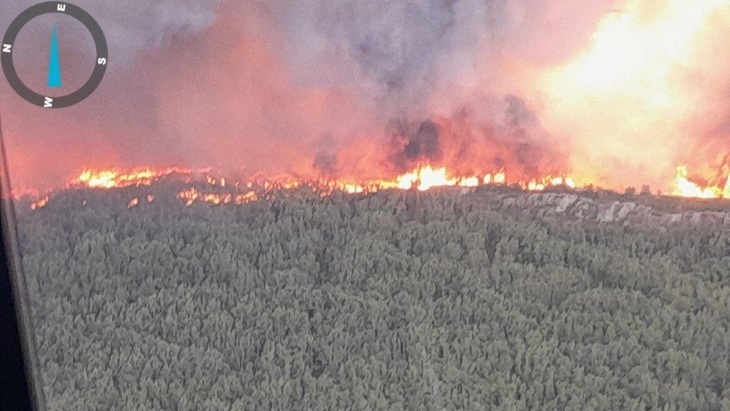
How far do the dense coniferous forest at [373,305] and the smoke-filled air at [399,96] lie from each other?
0.09 meters

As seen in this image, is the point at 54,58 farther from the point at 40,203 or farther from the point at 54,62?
the point at 40,203

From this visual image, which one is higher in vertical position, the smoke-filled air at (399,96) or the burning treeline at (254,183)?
the smoke-filled air at (399,96)

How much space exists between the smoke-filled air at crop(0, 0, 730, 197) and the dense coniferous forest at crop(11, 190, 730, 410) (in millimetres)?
92

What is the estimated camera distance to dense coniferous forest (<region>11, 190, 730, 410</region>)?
1516mm

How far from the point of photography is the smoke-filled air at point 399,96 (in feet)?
5.00

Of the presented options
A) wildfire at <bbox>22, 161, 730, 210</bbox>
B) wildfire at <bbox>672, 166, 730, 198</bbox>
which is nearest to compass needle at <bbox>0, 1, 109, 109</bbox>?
wildfire at <bbox>22, 161, 730, 210</bbox>

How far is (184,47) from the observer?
5.24 ft

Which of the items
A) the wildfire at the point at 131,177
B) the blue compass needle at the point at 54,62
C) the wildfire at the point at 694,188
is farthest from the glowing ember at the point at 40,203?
the wildfire at the point at 694,188

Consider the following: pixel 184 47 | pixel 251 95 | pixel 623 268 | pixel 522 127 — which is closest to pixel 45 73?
pixel 184 47

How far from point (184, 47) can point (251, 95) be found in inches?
7.0

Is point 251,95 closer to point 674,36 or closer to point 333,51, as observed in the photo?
point 333,51

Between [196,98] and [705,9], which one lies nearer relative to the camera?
[705,9]

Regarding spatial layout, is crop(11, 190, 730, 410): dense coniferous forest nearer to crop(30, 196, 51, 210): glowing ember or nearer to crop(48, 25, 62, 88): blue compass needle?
crop(30, 196, 51, 210): glowing ember

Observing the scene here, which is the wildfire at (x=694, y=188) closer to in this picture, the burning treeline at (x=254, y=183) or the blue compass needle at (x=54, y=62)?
the burning treeline at (x=254, y=183)
